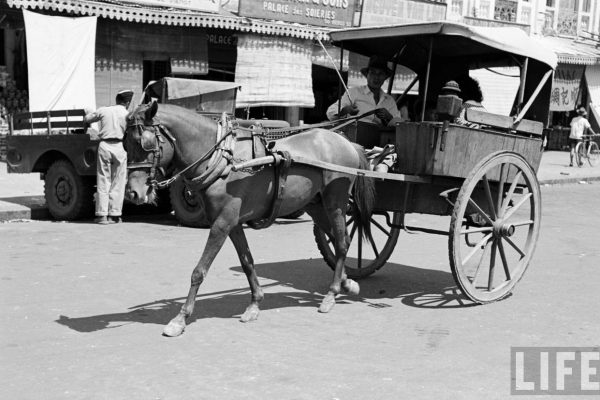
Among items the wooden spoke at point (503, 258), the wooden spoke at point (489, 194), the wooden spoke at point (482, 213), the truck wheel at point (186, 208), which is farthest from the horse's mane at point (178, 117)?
the truck wheel at point (186, 208)

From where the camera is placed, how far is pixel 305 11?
17844 mm

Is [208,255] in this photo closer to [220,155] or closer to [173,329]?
[173,329]

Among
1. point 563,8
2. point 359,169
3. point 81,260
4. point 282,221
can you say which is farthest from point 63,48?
point 563,8

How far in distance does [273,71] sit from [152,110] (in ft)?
39.3

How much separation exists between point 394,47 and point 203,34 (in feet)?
29.8

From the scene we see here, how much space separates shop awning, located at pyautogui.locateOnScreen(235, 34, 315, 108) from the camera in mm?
16469

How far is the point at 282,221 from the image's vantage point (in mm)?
11469

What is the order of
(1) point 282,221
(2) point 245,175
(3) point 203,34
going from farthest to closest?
(3) point 203,34 → (1) point 282,221 → (2) point 245,175

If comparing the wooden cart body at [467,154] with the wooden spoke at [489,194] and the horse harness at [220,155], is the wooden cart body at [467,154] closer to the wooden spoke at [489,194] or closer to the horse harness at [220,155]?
the wooden spoke at [489,194]

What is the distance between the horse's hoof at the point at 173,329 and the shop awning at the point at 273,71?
433 inches

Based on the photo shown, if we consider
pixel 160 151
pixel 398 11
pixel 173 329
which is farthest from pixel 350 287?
pixel 398 11

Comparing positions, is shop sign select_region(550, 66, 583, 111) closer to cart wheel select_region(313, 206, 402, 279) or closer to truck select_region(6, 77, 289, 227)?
truck select_region(6, 77, 289, 227)

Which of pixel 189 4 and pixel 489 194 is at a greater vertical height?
pixel 189 4

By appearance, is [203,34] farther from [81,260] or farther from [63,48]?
[81,260]
